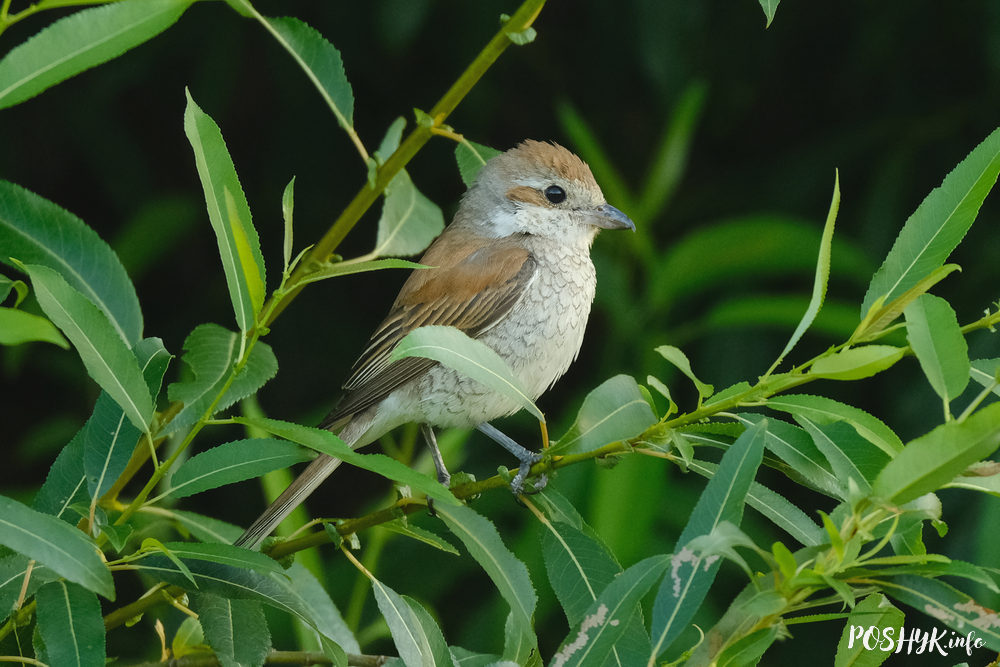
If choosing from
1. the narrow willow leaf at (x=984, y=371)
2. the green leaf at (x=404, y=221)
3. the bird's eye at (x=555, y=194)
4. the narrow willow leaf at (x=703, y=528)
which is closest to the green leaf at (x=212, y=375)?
the green leaf at (x=404, y=221)

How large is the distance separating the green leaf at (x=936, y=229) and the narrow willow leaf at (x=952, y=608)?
37 cm

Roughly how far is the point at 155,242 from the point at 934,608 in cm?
340

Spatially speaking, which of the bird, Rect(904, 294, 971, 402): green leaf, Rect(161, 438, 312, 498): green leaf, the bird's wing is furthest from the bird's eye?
Rect(904, 294, 971, 402): green leaf

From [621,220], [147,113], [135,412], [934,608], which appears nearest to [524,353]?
[621,220]

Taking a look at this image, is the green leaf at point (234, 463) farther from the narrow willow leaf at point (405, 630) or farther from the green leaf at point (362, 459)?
the narrow willow leaf at point (405, 630)

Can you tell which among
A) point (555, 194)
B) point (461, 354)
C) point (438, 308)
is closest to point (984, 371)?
point (461, 354)

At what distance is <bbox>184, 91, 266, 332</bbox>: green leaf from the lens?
143 centimetres

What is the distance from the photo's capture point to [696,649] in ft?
4.63

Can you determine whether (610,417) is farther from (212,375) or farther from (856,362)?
(212,375)

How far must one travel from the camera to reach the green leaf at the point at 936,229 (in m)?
1.45

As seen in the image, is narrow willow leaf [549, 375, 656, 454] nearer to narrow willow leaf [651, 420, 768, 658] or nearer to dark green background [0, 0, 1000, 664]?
narrow willow leaf [651, 420, 768, 658]

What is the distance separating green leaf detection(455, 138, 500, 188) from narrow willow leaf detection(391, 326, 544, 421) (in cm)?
62

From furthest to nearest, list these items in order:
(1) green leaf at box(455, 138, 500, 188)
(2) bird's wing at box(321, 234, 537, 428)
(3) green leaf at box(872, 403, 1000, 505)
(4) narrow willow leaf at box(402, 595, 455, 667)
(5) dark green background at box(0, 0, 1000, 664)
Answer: (5) dark green background at box(0, 0, 1000, 664) → (2) bird's wing at box(321, 234, 537, 428) → (1) green leaf at box(455, 138, 500, 188) → (4) narrow willow leaf at box(402, 595, 455, 667) → (3) green leaf at box(872, 403, 1000, 505)

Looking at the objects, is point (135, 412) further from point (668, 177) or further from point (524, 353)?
point (668, 177)
